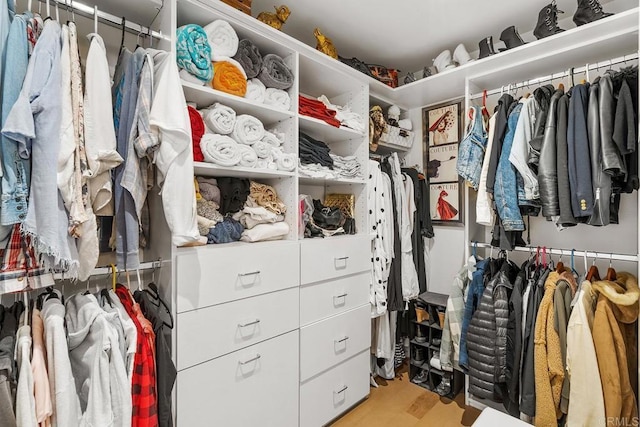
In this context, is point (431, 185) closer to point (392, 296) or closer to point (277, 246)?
point (392, 296)

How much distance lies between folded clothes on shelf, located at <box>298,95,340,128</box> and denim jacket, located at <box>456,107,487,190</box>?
31.9 inches

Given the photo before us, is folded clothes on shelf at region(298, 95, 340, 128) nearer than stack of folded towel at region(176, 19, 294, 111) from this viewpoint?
No

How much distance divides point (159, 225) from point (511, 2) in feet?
7.40

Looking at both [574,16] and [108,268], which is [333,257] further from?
[574,16]

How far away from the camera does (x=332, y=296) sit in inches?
74.7

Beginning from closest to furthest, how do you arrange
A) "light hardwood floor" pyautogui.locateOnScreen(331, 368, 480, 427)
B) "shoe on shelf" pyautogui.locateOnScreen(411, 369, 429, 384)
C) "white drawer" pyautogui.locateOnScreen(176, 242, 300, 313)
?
"white drawer" pyautogui.locateOnScreen(176, 242, 300, 313), "light hardwood floor" pyautogui.locateOnScreen(331, 368, 480, 427), "shoe on shelf" pyautogui.locateOnScreen(411, 369, 429, 384)

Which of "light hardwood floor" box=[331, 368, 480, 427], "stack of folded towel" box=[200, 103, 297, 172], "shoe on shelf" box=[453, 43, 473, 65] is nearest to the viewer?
"stack of folded towel" box=[200, 103, 297, 172]

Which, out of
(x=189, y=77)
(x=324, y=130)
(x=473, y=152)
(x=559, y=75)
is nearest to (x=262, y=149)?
(x=189, y=77)

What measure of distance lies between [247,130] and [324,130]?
0.63 meters

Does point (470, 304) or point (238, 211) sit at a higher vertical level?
point (238, 211)

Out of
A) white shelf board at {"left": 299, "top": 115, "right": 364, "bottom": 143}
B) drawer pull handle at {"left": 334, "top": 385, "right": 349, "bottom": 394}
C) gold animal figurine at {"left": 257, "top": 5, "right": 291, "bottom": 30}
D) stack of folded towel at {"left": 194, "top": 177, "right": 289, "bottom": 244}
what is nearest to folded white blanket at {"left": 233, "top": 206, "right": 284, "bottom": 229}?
stack of folded towel at {"left": 194, "top": 177, "right": 289, "bottom": 244}

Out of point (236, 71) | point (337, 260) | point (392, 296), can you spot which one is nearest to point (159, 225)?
point (236, 71)

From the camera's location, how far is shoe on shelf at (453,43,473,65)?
84.2 inches

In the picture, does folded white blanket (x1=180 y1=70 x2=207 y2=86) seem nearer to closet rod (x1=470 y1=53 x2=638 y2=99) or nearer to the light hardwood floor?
closet rod (x1=470 y1=53 x2=638 y2=99)
